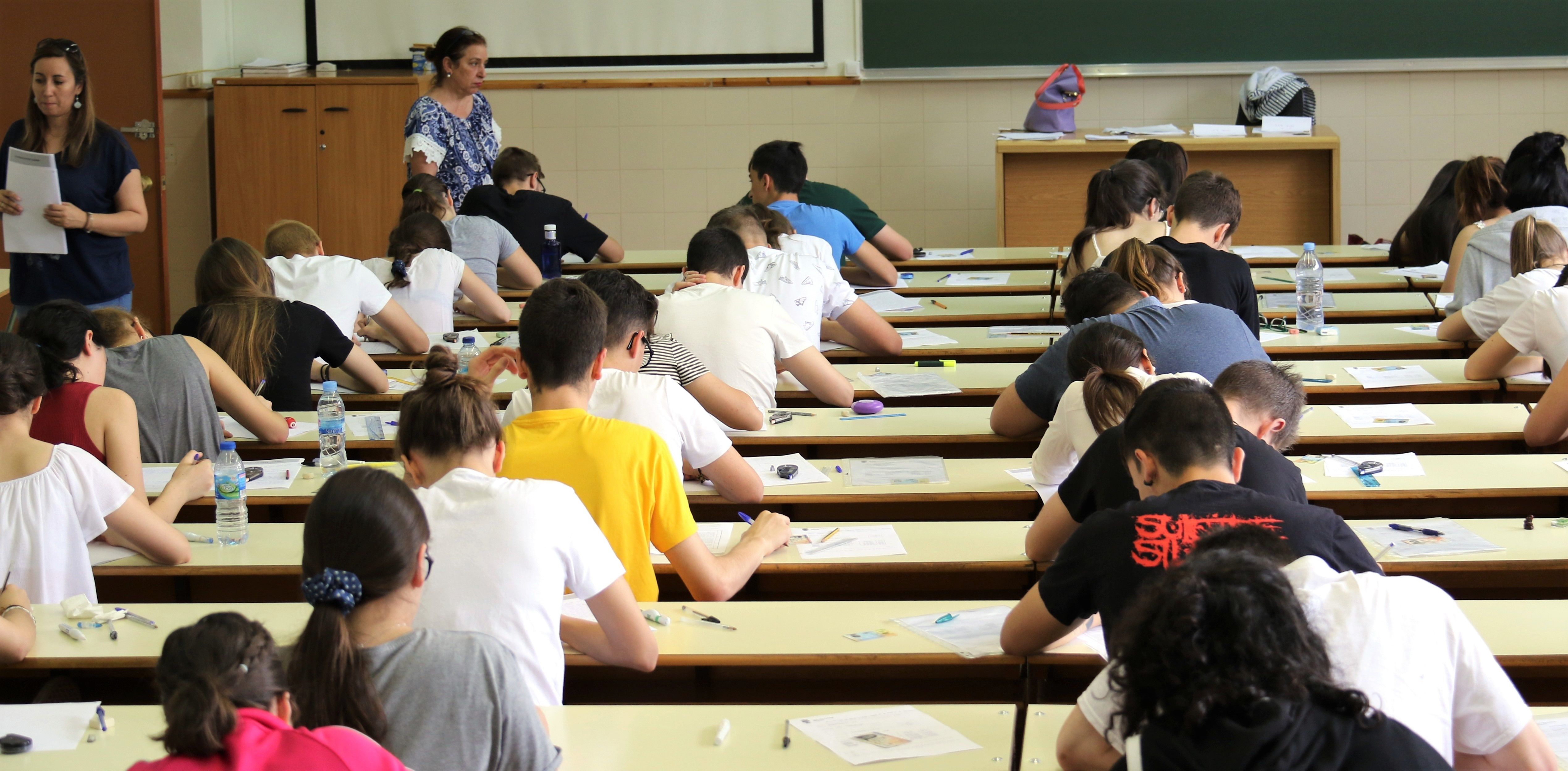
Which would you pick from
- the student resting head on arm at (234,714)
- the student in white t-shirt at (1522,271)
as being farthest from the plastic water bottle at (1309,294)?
the student resting head on arm at (234,714)

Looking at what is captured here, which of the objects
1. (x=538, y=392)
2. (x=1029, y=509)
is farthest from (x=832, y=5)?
(x=538, y=392)

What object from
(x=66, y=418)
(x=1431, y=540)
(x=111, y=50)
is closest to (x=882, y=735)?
(x=1431, y=540)

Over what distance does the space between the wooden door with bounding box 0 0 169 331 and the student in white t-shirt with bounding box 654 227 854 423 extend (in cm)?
458

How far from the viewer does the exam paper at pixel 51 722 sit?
2.09m

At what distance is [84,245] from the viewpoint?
5105mm

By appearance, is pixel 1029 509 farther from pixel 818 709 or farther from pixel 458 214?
pixel 458 214

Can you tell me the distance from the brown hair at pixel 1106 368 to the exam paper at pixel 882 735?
0.98 meters

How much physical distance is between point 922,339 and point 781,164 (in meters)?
1.37

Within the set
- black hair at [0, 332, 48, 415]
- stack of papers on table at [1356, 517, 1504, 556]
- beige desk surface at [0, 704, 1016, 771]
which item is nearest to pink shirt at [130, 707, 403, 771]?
beige desk surface at [0, 704, 1016, 771]

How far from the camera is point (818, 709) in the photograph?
84.8 inches

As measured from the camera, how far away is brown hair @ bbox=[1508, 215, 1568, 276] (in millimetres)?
4445

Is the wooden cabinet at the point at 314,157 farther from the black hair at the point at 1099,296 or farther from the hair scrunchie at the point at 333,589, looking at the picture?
the hair scrunchie at the point at 333,589

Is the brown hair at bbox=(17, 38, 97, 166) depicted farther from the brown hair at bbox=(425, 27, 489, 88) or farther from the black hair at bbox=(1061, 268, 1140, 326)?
the black hair at bbox=(1061, 268, 1140, 326)

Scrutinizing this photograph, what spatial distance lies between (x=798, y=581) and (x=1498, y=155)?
6.69 metres
